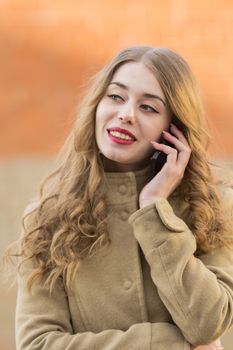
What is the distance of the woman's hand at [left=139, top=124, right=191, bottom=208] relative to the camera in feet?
6.63

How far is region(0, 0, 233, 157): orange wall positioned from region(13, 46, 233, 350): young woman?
1698 millimetres

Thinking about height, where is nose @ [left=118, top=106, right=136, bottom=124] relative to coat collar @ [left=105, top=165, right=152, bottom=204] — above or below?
above

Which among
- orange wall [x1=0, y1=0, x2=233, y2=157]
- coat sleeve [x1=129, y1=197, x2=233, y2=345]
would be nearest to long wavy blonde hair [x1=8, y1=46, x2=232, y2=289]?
coat sleeve [x1=129, y1=197, x2=233, y2=345]

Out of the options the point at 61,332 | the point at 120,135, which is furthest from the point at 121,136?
the point at 61,332

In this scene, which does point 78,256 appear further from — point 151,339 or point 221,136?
point 221,136

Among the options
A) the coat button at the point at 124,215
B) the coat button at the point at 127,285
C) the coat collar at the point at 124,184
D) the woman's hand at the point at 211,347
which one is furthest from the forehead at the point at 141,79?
the woman's hand at the point at 211,347

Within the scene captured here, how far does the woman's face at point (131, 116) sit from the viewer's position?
2006mm

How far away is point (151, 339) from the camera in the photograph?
6.19ft

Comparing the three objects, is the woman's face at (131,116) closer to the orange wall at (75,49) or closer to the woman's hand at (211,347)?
the woman's hand at (211,347)

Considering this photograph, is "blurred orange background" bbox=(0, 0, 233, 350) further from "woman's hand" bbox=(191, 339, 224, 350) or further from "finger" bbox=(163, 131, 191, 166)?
"woman's hand" bbox=(191, 339, 224, 350)

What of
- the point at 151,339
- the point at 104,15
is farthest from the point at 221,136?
the point at 151,339

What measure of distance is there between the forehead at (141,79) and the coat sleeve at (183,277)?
12.3 inches

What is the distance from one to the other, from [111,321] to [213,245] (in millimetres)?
353

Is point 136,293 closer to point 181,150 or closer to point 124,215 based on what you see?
point 124,215
